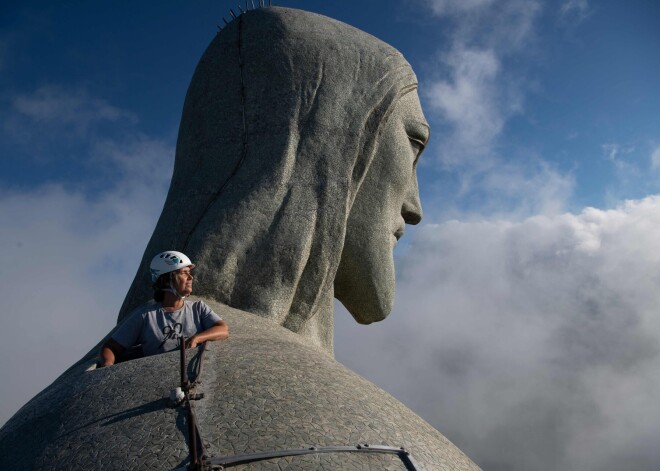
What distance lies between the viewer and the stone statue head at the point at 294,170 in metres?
5.05

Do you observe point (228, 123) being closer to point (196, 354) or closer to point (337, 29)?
point (337, 29)

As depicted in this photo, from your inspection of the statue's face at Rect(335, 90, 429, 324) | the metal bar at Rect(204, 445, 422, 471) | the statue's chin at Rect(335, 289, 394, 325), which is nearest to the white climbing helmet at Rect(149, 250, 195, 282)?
the metal bar at Rect(204, 445, 422, 471)

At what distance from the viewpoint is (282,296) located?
5082 mm

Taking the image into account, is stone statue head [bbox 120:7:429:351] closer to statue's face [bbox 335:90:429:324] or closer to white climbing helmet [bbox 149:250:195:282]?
statue's face [bbox 335:90:429:324]

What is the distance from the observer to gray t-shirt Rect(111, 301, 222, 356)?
12.1 ft

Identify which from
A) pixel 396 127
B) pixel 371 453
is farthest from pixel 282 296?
pixel 371 453

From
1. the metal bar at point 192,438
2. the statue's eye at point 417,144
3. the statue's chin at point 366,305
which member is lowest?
the metal bar at point 192,438

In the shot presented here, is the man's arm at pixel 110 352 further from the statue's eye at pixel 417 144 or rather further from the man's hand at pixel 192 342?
the statue's eye at pixel 417 144

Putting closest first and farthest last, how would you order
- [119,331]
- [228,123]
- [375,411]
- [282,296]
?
[375,411], [119,331], [282,296], [228,123]

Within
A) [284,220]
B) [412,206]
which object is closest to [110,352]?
[284,220]

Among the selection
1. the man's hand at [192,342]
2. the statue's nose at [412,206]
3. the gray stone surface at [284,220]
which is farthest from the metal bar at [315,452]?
the statue's nose at [412,206]

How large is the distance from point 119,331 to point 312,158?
7.00 feet

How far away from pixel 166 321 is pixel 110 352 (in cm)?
31

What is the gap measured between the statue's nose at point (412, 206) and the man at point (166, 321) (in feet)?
9.16
